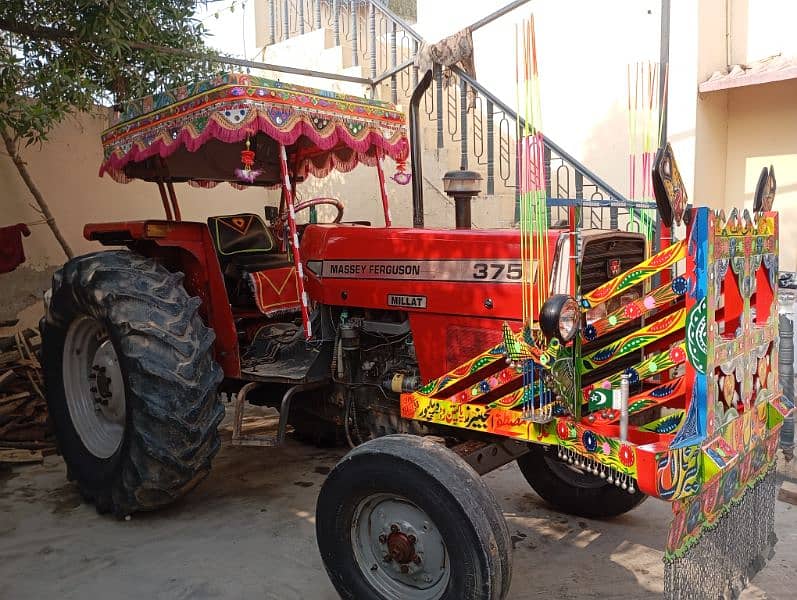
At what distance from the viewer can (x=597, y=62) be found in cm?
751

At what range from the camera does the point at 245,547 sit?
11.9 feet

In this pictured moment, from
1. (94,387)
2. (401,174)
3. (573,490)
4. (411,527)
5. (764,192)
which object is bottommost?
(573,490)

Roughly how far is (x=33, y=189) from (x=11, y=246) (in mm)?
490

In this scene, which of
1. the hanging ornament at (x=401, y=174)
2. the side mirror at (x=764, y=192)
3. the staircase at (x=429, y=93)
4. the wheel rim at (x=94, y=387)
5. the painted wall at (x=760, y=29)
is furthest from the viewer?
the staircase at (x=429, y=93)

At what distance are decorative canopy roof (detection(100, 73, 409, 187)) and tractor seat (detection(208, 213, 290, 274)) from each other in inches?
17.4

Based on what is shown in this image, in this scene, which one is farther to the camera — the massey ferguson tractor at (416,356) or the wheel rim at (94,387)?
the wheel rim at (94,387)

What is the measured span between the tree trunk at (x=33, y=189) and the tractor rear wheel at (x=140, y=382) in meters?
2.15

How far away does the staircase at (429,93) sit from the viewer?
7059 mm

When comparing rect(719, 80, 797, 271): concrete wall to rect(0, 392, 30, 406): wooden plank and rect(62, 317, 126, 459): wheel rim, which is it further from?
rect(0, 392, 30, 406): wooden plank

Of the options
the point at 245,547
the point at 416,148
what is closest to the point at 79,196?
the point at 416,148

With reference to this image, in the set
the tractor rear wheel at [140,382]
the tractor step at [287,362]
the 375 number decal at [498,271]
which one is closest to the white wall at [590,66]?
the tractor step at [287,362]

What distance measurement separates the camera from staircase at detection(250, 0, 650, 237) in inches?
278

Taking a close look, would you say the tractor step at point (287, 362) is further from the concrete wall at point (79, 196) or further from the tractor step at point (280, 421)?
the concrete wall at point (79, 196)

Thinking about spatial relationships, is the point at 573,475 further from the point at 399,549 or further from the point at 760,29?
the point at 760,29
